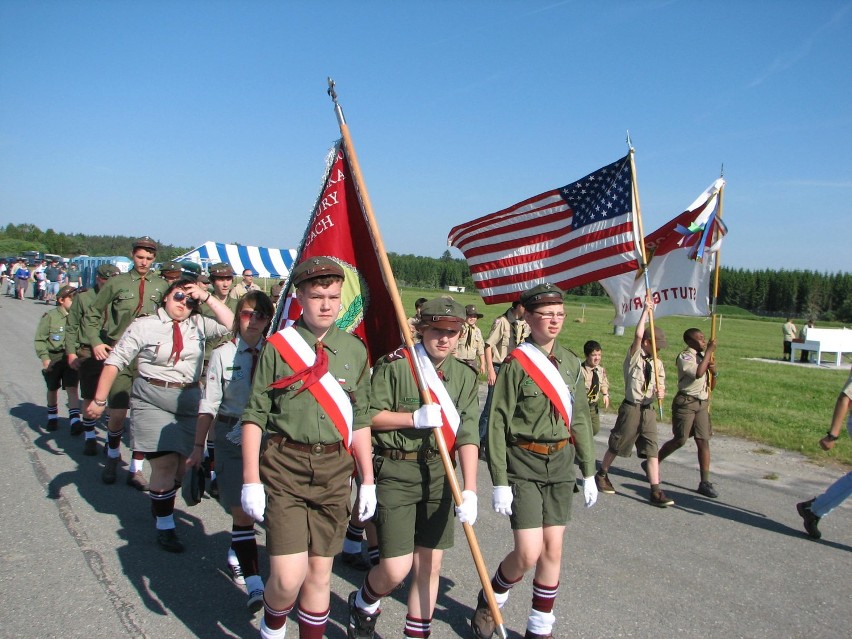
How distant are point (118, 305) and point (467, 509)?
5013mm

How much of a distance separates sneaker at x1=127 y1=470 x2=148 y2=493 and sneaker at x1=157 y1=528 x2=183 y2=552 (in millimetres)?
1475

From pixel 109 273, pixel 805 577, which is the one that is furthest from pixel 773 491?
pixel 109 273

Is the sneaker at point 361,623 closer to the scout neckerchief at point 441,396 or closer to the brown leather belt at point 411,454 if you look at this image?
the brown leather belt at point 411,454

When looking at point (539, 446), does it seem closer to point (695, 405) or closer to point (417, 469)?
point (417, 469)

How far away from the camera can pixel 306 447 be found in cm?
336

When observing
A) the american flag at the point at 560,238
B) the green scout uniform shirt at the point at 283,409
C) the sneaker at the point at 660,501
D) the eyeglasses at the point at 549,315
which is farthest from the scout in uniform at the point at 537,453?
the american flag at the point at 560,238

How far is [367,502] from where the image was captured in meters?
3.53

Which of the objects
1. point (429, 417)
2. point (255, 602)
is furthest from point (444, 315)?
point (255, 602)

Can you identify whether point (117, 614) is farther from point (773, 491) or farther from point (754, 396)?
point (754, 396)

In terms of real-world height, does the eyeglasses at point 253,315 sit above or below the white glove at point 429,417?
above

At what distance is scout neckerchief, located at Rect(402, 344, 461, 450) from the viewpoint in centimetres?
387

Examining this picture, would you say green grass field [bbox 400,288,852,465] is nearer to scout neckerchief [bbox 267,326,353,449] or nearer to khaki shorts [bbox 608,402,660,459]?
khaki shorts [bbox 608,402,660,459]

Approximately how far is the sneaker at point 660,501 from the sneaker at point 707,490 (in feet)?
1.78

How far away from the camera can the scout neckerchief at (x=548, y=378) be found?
402 cm
